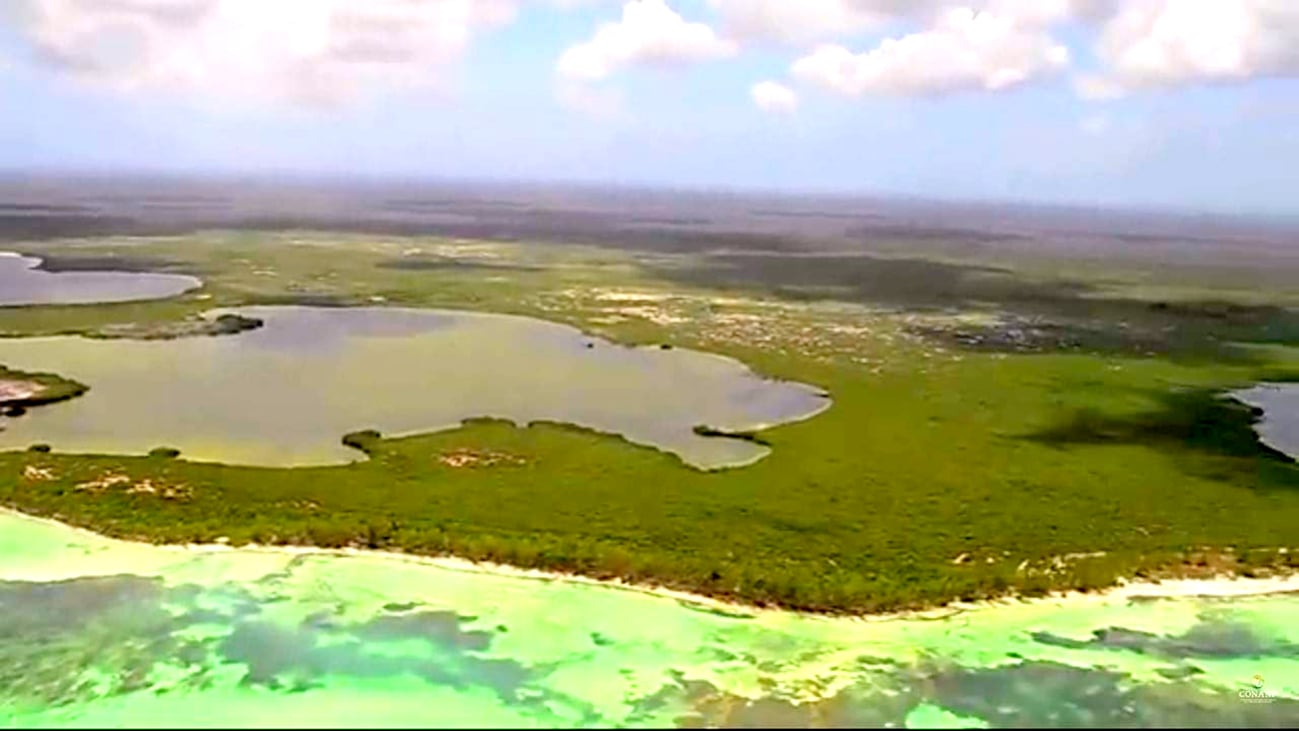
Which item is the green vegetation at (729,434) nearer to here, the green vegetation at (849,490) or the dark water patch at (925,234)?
the green vegetation at (849,490)

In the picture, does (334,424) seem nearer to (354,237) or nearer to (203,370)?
(203,370)

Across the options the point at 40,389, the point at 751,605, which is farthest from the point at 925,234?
the point at 751,605

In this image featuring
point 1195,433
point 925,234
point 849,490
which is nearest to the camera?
point 849,490

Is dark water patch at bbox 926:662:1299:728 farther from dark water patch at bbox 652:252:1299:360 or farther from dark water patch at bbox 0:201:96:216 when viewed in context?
dark water patch at bbox 0:201:96:216

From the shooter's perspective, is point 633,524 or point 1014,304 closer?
point 633,524

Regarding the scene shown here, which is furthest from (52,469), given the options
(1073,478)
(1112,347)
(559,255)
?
(559,255)

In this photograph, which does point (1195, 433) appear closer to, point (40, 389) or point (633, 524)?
point (633, 524)

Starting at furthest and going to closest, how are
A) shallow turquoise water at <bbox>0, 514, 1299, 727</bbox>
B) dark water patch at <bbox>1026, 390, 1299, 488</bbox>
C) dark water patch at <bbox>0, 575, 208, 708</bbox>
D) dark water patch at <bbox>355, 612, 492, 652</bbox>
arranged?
dark water patch at <bbox>1026, 390, 1299, 488</bbox>, dark water patch at <bbox>355, 612, 492, 652</bbox>, dark water patch at <bbox>0, 575, 208, 708</bbox>, shallow turquoise water at <bbox>0, 514, 1299, 727</bbox>
